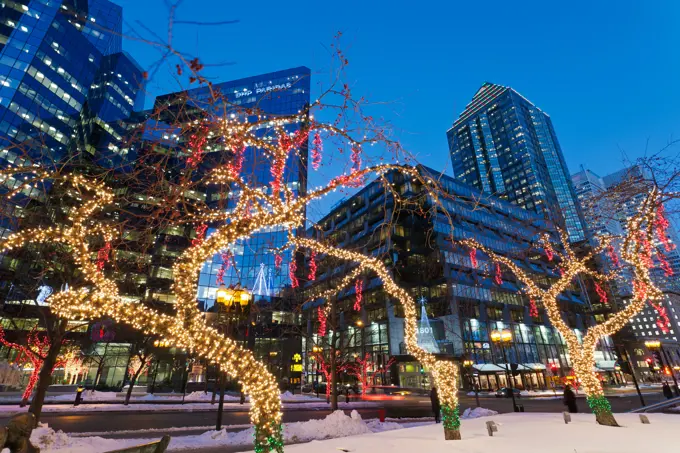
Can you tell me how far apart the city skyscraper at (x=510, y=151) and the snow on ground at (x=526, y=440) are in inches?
5135

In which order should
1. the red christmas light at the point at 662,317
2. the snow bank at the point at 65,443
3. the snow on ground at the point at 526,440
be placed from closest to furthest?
1. the snow on ground at the point at 526,440
2. the snow bank at the point at 65,443
3. the red christmas light at the point at 662,317

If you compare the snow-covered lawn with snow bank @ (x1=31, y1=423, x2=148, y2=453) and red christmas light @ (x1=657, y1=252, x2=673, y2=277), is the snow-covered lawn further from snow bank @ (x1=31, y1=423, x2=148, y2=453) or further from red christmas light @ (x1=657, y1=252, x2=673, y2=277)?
red christmas light @ (x1=657, y1=252, x2=673, y2=277)

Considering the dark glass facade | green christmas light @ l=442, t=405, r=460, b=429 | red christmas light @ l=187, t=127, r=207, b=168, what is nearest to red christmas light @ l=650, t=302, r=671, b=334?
green christmas light @ l=442, t=405, r=460, b=429

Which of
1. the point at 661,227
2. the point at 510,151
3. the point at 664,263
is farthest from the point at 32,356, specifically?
the point at 510,151

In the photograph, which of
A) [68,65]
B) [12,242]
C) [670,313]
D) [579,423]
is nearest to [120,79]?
Result: [68,65]

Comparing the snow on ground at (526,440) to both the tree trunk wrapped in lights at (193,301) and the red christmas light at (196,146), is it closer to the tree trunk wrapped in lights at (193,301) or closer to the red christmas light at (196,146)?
the tree trunk wrapped in lights at (193,301)

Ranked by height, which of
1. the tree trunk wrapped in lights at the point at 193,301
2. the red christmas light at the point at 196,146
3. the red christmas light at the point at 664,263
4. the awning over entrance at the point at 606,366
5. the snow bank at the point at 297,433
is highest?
the red christmas light at the point at 196,146

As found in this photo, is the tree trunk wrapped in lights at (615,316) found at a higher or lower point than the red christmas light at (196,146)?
lower

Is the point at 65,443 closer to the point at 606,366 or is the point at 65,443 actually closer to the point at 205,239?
the point at 205,239

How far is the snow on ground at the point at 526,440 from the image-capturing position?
7.29 meters

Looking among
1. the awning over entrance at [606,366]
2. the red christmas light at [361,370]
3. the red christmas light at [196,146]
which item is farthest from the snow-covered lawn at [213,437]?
the awning over entrance at [606,366]

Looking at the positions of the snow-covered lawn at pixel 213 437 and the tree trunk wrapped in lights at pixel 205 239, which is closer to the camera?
the tree trunk wrapped in lights at pixel 205 239

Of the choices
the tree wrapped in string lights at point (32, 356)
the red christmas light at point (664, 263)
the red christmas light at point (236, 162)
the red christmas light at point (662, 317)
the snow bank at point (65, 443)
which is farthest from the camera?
the tree wrapped in string lights at point (32, 356)

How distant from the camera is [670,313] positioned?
103000 mm
